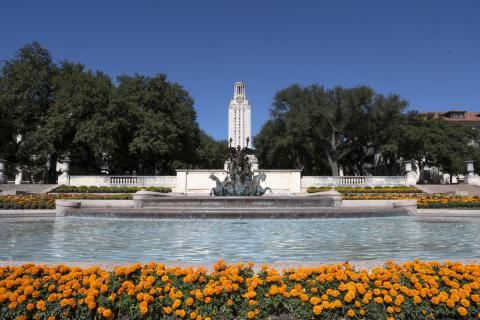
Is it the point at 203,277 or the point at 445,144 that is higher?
the point at 445,144

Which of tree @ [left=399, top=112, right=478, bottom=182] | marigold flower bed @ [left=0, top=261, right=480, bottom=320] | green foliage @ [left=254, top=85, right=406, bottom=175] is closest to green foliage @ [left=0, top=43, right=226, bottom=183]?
green foliage @ [left=254, top=85, right=406, bottom=175]

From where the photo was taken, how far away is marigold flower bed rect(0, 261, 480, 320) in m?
4.32

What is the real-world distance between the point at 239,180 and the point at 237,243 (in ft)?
54.2

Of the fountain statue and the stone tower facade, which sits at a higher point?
the stone tower facade

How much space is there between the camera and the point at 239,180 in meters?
26.8

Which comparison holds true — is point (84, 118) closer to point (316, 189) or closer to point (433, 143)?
point (316, 189)

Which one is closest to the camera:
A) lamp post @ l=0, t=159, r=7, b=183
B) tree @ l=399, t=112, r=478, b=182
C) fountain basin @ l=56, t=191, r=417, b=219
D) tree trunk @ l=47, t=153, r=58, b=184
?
fountain basin @ l=56, t=191, r=417, b=219

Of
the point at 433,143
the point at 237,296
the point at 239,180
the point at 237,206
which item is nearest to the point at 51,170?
the point at 239,180

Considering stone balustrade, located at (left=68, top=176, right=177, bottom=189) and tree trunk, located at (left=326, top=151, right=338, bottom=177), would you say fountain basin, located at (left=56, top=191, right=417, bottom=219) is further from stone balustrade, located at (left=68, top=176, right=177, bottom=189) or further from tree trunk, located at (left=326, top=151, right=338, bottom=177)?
tree trunk, located at (left=326, top=151, right=338, bottom=177)

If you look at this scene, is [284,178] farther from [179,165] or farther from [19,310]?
[19,310]

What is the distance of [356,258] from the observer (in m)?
8.00

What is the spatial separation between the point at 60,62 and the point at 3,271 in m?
51.7

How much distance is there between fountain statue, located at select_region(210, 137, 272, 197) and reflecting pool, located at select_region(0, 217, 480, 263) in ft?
37.9

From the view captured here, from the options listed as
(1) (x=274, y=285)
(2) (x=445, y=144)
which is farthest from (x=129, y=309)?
(2) (x=445, y=144)
